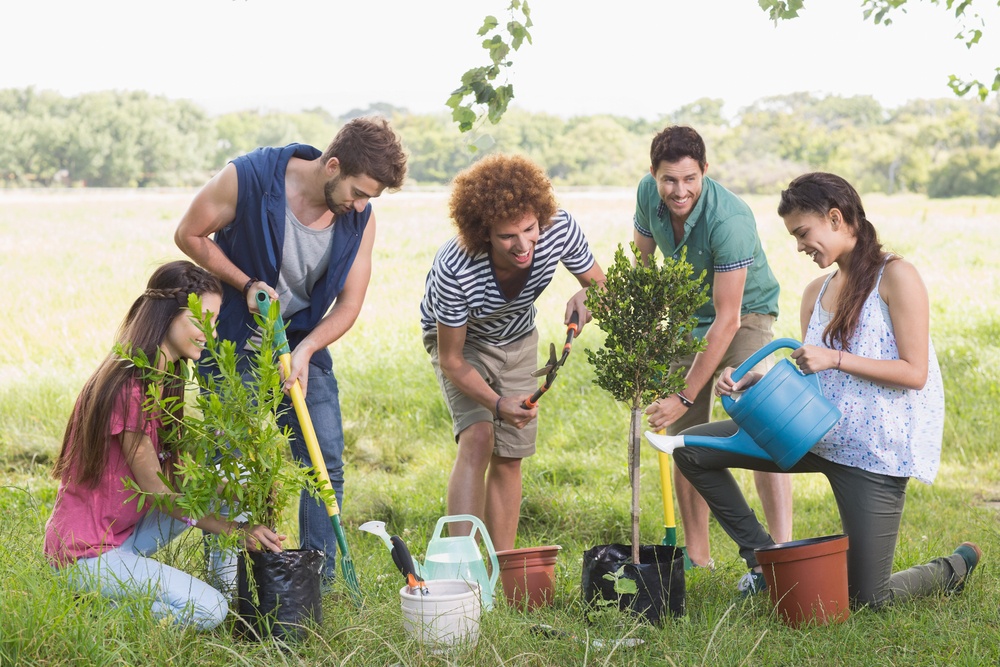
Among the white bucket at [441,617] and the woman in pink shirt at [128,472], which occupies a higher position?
the woman in pink shirt at [128,472]

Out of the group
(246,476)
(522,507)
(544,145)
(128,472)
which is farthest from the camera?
(544,145)

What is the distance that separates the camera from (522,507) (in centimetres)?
462

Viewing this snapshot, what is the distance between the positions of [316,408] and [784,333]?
6.13m

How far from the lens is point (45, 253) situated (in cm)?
1593

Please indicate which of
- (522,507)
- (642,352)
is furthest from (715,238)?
(522,507)

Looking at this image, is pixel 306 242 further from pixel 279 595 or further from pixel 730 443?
pixel 730 443

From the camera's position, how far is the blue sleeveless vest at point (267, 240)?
Result: 10.9ft

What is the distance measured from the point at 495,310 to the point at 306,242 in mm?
702

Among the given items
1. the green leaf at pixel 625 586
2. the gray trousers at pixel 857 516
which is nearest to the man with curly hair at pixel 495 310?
the gray trousers at pixel 857 516

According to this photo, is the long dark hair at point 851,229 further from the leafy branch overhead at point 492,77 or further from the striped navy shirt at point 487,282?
the leafy branch overhead at point 492,77

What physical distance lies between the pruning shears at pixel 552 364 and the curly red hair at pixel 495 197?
0.38 m

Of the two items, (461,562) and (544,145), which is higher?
(544,145)

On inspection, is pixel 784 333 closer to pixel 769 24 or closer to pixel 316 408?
pixel 769 24

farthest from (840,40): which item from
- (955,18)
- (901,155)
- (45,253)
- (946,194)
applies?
(955,18)
